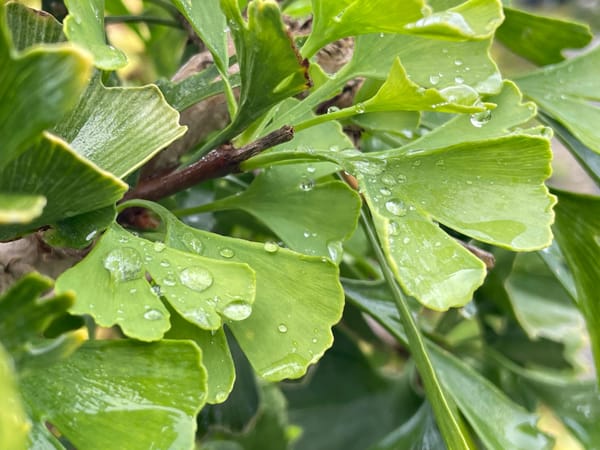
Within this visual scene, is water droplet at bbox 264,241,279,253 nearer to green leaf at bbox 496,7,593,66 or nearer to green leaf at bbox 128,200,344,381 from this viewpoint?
green leaf at bbox 128,200,344,381

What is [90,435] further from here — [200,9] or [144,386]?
[200,9]

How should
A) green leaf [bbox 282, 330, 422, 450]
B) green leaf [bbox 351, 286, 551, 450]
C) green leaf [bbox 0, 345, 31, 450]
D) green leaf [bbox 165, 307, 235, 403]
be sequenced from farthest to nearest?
green leaf [bbox 282, 330, 422, 450]
green leaf [bbox 351, 286, 551, 450]
green leaf [bbox 165, 307, 235, 403]
green leaf [bbox 0, 345, 31, 450]

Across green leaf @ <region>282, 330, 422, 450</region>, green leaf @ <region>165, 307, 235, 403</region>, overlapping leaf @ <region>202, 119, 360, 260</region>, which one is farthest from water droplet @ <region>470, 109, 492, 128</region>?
green leaf @ <region>282, 330, 422, 450</region>

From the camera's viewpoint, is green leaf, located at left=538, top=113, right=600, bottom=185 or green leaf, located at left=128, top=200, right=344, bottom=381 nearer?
green leaf, located at left=128, top=200, right=344, bottom=381

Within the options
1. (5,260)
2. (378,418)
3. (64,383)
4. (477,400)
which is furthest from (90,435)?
(378,418)

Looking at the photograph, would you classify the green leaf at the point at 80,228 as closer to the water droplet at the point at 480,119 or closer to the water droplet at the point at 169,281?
the water droplet at the point at 169,281

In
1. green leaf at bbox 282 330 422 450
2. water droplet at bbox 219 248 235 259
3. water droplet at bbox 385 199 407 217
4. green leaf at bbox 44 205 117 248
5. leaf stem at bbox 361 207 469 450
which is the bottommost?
green leaf at bbox 282 330 422 450
